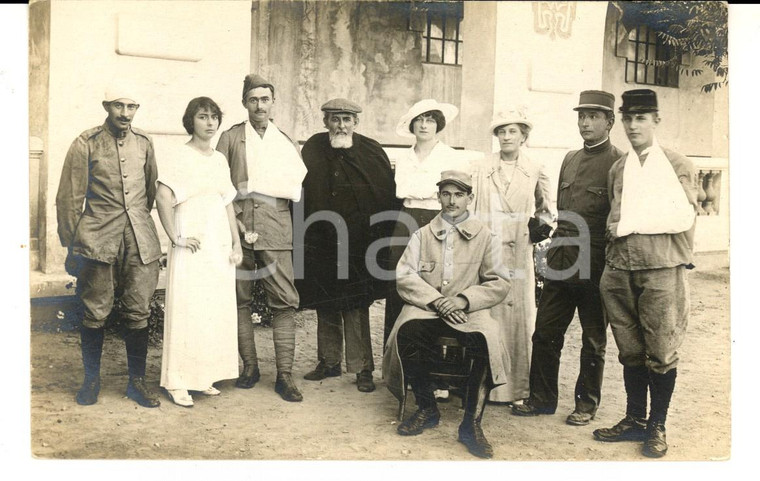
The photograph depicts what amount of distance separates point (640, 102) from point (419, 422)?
7.91ft

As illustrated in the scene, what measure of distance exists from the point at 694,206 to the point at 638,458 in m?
1.60

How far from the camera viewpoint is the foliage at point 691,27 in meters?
5.33

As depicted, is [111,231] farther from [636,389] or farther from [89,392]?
[636,389]

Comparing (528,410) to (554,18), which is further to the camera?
(554,18)

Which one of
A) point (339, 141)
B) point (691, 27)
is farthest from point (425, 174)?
point (691, 27)

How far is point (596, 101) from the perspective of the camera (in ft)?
16.7

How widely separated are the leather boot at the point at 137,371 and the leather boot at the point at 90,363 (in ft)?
0.58

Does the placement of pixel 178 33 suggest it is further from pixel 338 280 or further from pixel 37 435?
pixel 37 435

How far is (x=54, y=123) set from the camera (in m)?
5.04

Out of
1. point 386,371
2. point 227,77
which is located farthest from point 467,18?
point 386,371

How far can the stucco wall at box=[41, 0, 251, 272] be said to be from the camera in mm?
5035

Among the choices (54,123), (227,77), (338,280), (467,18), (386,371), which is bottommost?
(386,371)

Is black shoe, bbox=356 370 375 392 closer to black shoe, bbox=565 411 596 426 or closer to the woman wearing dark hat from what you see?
the woman wearing dark hat

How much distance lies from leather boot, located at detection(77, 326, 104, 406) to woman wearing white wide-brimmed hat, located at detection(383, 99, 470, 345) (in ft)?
5.94
